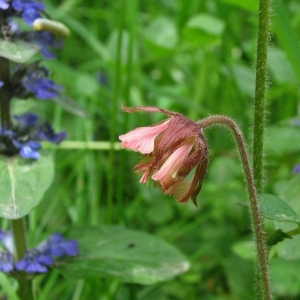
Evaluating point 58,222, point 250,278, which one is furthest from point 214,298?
point 58,222

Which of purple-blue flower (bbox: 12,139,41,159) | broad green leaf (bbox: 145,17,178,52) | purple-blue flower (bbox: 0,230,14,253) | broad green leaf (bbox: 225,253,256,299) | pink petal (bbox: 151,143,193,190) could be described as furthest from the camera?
broad green leaf (bbox: 145,17,178,52)

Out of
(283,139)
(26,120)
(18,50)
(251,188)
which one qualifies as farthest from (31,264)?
(283,139)

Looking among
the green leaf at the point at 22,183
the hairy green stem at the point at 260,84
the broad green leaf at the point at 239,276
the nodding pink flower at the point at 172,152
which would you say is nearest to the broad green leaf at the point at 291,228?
the hairy green stem at the point at 260,84

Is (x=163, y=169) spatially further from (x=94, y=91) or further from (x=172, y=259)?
(x=94, y=91)

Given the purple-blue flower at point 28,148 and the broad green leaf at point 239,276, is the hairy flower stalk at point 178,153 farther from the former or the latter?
the broad green leaf at point 239,276

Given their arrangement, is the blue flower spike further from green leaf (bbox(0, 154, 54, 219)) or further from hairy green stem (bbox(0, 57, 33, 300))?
green leaf (bbox(0, 154, 54, 219))

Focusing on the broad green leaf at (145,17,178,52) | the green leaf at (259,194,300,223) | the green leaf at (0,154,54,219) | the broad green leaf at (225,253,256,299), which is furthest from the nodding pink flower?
the broad green leaf at (145,17,178,52)

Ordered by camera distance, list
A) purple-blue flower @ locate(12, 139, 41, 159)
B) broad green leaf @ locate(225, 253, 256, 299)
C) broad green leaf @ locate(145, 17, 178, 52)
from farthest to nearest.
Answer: broad green leaf @ locate(145, 17, 178, 52) < broad green leaf @ locate(225, 253, 256, 299) < purple-blue flower @ locate(12, 139, 41, 159)

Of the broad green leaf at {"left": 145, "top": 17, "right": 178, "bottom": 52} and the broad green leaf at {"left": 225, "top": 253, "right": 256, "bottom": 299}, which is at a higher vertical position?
the broad green leaf at {"left": 145, "top": 17, "right": 178, "bottom": 52}
